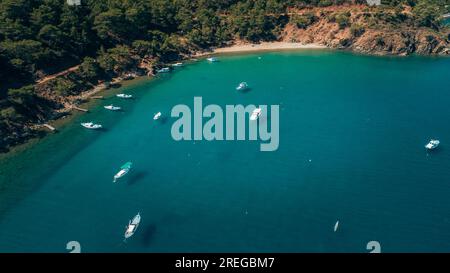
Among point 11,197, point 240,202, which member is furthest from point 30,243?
point 240,202

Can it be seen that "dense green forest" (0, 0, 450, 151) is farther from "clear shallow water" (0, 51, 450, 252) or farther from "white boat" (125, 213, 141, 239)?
"white boat" (125, 213, 141, 239)

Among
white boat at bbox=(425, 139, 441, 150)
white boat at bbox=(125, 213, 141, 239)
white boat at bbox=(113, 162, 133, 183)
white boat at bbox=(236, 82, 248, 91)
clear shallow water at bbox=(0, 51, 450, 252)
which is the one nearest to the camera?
clear shallow water at bbox=(0, 51, 450, 252)

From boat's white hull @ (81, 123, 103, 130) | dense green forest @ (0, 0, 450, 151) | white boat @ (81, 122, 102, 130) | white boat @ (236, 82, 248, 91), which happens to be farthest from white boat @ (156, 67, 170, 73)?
boat's white hull @ (81, 123, 103, 130)

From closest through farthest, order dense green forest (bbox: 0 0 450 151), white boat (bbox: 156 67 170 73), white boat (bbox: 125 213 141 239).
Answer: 1. white boat (bbox: 125 213 141 239)
2. dense green forest (bbox: 0 0 450 151)
3. white boat (bbox: 156 67 170 73)

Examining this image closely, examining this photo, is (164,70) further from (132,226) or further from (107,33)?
(132,226)

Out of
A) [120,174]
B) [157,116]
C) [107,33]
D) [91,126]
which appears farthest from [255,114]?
[107,33]

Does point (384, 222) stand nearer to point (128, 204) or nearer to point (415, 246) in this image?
point (415, 246)
